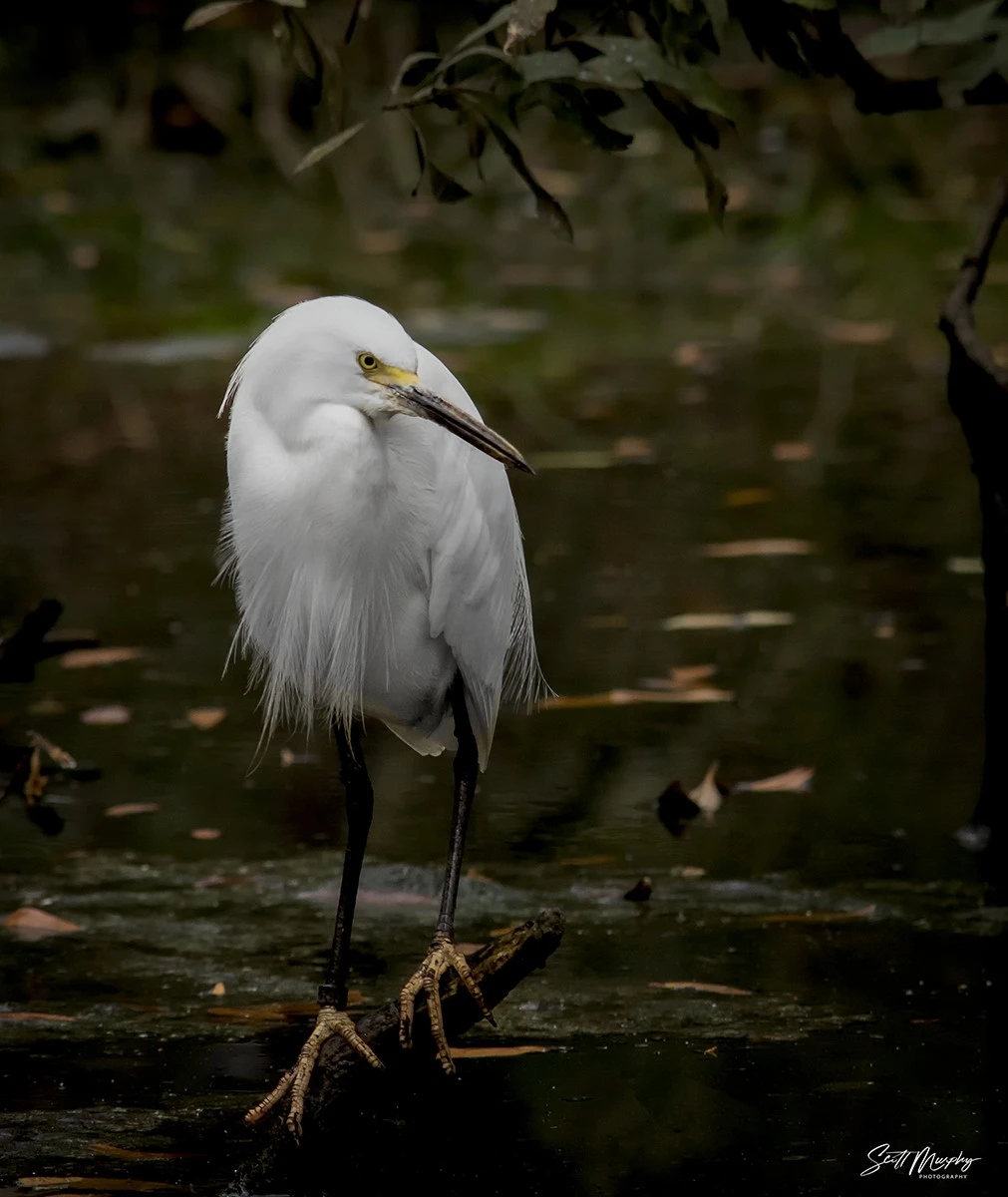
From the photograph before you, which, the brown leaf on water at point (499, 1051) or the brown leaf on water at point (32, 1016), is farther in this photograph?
the brown leaf on water at point (32, 1016)

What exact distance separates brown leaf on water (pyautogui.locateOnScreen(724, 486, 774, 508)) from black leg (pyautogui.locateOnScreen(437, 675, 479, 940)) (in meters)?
3.97

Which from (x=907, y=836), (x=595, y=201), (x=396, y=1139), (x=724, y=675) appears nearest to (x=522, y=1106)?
(x=396, y=1139)

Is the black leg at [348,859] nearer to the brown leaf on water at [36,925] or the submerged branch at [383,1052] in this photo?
the submerged branch at [383,1052]

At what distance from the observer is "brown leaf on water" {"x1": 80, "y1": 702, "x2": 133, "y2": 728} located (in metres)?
6.24

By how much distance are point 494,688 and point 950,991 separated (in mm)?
1036

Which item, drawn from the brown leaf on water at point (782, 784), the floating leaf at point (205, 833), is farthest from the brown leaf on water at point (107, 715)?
the brown leaf on water at point (782, 784)

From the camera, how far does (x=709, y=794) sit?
5488 mm

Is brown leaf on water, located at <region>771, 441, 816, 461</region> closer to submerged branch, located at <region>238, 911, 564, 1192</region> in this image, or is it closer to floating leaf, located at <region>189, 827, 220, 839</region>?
floating leaf, located at <region>189, 827, 220, 839</region>

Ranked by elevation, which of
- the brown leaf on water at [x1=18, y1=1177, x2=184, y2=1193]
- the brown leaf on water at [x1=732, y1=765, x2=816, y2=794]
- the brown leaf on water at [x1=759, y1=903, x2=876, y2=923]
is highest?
the brown leaf on water at [x1=18, y1=1177, x2=184, y2=1193]

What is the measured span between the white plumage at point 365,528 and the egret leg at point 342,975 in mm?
113

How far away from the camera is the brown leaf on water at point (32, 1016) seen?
433 cm

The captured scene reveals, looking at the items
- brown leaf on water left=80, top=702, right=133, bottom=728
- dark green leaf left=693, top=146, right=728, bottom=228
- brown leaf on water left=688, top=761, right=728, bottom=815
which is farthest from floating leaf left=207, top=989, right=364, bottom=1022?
brown leaf on water left=80, top=702, right=133, bottom=728

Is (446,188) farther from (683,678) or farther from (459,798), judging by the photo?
(683,678)

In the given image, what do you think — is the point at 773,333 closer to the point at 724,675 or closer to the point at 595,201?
the point at 595,201
